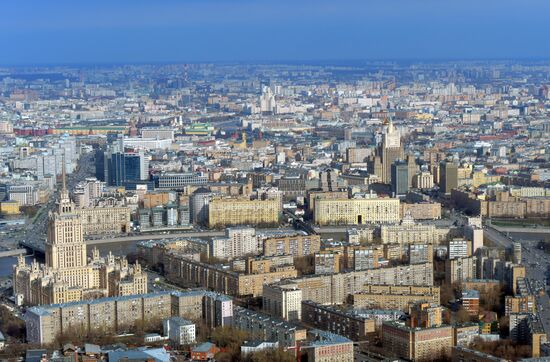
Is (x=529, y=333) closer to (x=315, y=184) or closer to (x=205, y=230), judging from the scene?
(x=205, y=230)

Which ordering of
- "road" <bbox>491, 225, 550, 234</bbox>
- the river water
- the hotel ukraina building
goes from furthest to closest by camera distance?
"road" <bbox>491, 225, 550, 234</bbox>, the river water, the hotel ukraina building

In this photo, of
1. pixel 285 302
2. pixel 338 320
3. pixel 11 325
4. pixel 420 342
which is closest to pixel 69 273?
pixel 11 325

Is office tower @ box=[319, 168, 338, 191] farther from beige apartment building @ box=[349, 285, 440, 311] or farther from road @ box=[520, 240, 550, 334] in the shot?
beige apartment building @ box=[349, 285, 440, 311]

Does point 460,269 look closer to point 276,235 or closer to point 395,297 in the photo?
point 395,297

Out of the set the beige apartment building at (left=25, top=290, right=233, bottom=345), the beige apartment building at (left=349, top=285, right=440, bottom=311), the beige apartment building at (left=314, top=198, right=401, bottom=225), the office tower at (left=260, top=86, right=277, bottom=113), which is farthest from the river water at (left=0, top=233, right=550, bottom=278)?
the office tower at (left=260, top=86, right=277, bottom=113)

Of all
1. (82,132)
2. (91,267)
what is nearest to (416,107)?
(82,132)
